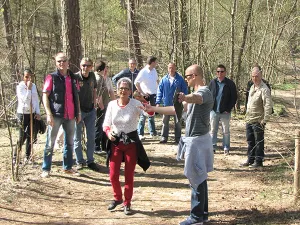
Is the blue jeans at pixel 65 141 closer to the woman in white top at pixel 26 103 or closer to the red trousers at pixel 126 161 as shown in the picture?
the woman in white top at pixel 26 103

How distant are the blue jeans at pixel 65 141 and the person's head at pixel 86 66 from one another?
0.92 m

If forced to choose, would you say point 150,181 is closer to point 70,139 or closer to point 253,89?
point 70,139

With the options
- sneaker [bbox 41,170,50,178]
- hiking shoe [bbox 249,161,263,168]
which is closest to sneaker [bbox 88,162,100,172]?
sneaker [bbox 41,170,50,178]

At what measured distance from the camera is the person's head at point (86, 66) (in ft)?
21.9

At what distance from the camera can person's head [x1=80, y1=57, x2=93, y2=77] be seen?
263 inches

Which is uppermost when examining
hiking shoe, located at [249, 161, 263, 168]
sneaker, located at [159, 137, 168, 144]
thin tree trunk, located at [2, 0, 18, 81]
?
thin tree trunk, located at [2, 0, 18, 81]

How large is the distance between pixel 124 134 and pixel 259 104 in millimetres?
3161

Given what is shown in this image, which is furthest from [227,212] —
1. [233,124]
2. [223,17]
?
[223,17]

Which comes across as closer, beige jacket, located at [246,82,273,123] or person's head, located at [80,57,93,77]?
person's head, located at [80,57,93,77]

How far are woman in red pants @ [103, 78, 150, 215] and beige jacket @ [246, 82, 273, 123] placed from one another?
2.77 m

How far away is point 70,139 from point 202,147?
2.71 meters

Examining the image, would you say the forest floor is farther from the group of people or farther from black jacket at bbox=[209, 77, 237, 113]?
black jacket at bbox=[209, 77, 237, 113]

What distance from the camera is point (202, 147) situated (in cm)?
446

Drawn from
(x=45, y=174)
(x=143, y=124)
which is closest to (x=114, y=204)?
(x=45, y=174)
